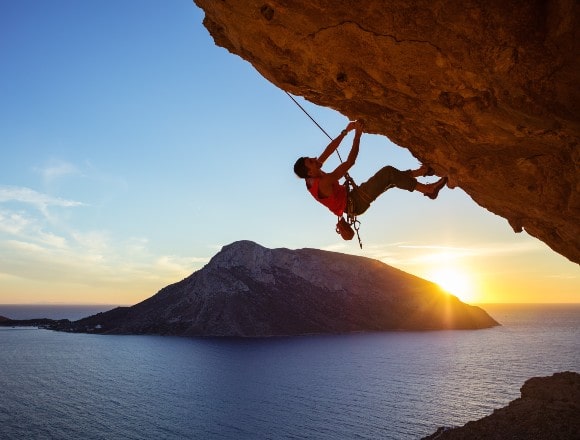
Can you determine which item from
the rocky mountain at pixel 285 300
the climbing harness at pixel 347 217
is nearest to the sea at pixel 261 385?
the rocky mountain at pixel 285 300

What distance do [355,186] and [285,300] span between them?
121769mm

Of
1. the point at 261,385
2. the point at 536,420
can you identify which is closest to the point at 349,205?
the point at 536,420

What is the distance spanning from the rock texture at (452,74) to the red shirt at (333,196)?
5.03 ft

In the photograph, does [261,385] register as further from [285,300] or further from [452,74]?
[452,74]

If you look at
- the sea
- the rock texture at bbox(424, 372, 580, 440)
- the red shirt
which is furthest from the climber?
the sea

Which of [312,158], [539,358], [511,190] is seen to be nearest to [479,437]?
[511,190]

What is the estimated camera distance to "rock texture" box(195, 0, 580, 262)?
4652 millimetres

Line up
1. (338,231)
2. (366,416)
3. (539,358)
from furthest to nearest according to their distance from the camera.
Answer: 1. (539,358)
2. (366,416)
3. (338,231)

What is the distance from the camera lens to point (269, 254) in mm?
139250

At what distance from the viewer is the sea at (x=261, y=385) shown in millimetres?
43375

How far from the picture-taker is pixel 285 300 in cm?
12612

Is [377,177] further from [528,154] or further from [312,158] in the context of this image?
[528,154]

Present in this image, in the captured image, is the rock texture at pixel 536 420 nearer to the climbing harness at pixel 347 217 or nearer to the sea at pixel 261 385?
the sea at pixel 261 385

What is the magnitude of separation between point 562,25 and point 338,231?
456cm
